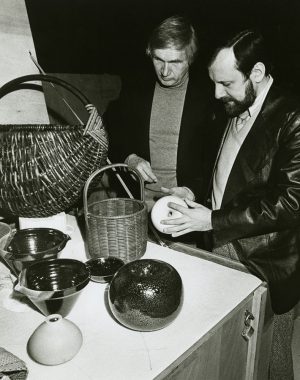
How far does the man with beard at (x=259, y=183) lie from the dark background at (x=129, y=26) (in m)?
1.92

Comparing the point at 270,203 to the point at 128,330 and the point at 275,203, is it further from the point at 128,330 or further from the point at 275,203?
the point at 128,330

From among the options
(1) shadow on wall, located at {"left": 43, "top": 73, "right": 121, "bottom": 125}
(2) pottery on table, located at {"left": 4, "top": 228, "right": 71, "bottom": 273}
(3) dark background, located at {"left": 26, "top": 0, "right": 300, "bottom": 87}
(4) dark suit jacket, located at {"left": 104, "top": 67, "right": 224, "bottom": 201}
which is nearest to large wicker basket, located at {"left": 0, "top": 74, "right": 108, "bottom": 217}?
(2) pottery on table, located at {"left": 4, "top": 228, "right": 71, "bottom": 273}

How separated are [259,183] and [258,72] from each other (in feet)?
1.59

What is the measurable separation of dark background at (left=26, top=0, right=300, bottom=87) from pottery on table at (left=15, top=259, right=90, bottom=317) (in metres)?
2.60

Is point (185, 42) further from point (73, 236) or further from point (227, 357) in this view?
point (227, 357)

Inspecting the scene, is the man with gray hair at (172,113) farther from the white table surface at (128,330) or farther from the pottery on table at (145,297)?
the pottery on table at (145,297)

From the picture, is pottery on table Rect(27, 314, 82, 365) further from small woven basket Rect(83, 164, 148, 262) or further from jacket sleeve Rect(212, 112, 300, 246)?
jacket sleeve Rect(212, 112, 300, 246)

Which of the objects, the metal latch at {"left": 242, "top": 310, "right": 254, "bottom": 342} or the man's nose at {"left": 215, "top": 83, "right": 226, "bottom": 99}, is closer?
the metal latch at {"left": 242, "top": 310, "right": 254, "bottom": 342}

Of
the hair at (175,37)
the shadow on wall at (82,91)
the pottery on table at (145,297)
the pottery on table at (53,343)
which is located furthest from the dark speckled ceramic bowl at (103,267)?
the shadow on wall at (82,91)

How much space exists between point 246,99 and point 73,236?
0.98 metres

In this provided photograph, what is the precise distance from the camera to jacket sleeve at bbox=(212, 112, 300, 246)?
1.44 meters

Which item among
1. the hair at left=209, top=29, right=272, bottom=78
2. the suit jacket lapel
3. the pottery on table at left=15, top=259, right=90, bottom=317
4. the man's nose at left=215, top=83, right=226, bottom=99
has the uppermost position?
the hair at left=209, top=29, right=272, bottom=78

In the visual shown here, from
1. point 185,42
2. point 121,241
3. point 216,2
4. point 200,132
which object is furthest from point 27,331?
point 216,2

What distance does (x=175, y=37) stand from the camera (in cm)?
215
